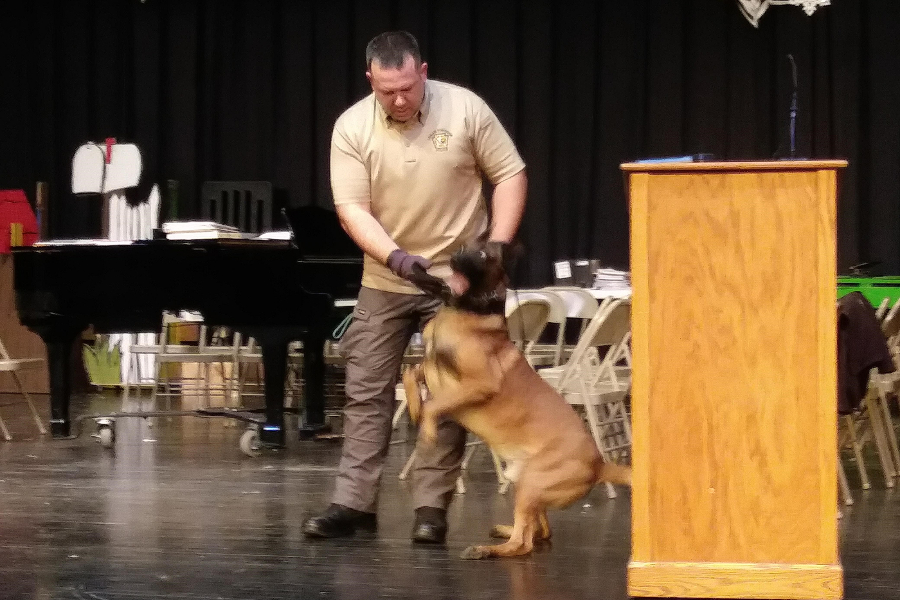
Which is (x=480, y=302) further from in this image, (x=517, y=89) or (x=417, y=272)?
(x=517, y=89)

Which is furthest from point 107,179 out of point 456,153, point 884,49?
point 456,153

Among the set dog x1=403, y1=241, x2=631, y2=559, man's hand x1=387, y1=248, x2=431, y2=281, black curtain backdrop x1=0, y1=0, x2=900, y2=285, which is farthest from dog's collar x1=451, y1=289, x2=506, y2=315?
black curtain backdrop x1=0, y1=0, x2=900, y2=285

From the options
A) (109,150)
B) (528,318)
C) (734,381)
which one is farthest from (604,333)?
(109,150)

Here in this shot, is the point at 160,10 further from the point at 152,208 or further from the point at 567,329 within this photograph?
the point at 567,329

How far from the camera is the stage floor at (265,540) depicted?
120 inches

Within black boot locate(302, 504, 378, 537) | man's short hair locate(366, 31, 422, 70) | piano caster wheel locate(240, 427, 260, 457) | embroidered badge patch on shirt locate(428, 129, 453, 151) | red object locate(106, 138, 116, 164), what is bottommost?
piano caster wheel locate(240, 427, 260, 457)

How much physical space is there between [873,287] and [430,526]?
3440mm

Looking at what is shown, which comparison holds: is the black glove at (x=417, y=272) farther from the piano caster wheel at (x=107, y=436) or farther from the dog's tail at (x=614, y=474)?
the piano caster wheel at (x=107, y=436)

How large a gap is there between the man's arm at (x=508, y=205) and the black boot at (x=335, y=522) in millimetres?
929

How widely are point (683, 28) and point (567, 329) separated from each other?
2248mm

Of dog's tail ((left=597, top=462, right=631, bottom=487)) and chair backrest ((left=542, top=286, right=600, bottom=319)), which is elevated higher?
chair backrest ((left=542, top=286, right=600, bottom=319))

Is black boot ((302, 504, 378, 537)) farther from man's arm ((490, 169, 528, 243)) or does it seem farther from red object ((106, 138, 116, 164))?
red object ((106, 138, 116, 164))

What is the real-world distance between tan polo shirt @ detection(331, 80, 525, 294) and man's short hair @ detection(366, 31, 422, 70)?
0.45 ft

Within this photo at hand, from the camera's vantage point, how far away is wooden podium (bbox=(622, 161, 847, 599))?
264 centimetres
